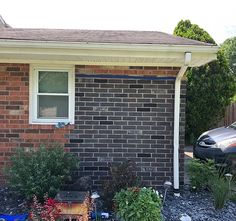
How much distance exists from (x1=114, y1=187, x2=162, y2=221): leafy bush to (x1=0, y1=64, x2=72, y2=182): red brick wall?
230cm

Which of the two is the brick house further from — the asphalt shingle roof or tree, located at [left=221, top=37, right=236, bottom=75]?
tree, located at [left=221, top=37, right=236, bottom=75]

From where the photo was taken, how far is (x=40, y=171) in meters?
5.91

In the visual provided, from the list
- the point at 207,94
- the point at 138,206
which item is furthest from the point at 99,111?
the point at 207,94

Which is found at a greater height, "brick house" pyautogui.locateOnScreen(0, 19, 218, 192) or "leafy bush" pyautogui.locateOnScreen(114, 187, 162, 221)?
"brick house" pyautogui.locateOnScreen(0, 19, 218, 192)

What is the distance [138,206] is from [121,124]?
2.35 m

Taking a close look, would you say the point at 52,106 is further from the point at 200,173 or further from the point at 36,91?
the point at 200,173

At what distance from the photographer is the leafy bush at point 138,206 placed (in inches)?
191

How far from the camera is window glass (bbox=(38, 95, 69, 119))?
699 cm

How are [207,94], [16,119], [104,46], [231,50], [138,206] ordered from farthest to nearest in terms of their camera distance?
[231,50]
[207,94]
[16,119]
[104,46]
[138,206]

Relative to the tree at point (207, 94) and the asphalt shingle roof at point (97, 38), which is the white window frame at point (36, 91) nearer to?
the asphalt shingle roof at point (97, 38)

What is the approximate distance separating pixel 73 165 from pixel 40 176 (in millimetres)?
660

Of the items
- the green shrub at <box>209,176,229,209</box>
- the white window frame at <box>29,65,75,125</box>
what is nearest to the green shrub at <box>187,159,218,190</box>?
the green shrub at <box>209,176,229,209</box>

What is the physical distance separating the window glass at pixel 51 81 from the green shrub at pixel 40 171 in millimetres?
1181

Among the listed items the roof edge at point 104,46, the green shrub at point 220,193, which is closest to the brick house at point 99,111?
the roof edge at point 104,46
